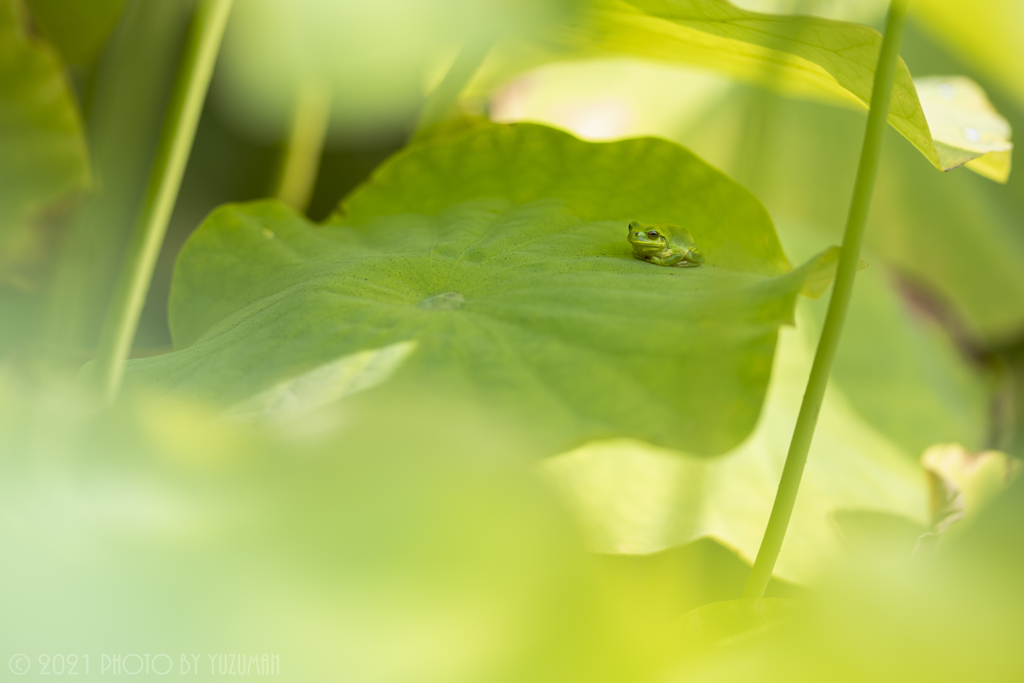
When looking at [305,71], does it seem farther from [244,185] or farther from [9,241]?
[9,241]

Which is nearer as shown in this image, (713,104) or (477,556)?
(477,556)

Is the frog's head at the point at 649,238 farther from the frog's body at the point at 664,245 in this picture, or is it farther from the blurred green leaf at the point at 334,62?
the blurred green leaf at the point at 334,62

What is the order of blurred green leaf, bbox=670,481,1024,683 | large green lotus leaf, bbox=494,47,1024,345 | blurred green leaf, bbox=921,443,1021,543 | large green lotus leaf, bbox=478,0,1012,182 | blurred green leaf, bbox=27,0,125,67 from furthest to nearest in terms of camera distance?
large green lotus leaf, bbox=494,47,1024,345
blurred green leaf, bbox=27,0,125,67
blurred green leaf, bbox=921,443,1021,543
large green lotus leaf, bbox=478,0,1012,182
blurred green leaf, bbox=670,481,1024,683

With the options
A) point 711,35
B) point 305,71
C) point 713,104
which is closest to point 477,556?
point 711,35

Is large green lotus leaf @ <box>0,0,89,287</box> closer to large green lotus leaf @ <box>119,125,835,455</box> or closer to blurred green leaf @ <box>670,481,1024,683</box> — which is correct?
large green lotus leaf @ <box>119,125,835,455</box>

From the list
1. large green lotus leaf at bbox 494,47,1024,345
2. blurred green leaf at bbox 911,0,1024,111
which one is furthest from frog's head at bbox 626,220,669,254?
large green lotus leaf at bbox 494,47,1024,345

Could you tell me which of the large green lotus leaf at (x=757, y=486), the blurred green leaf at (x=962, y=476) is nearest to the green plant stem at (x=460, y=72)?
the large green lotus leaf at (x=757, y=486)
